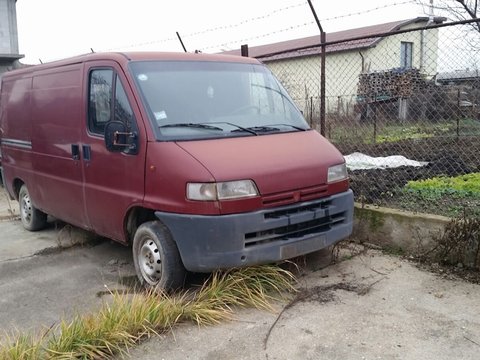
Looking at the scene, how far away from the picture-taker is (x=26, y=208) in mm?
6871

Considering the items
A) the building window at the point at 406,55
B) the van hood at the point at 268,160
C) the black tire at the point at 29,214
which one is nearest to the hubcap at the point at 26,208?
the black tire at the point at 29,214

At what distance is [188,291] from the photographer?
4.35 metres

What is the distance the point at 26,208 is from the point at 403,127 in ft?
30.5

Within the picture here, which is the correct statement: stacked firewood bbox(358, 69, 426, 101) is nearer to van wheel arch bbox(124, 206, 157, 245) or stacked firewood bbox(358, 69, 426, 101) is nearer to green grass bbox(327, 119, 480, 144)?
green grass bbox(327, 119, 480, 144)

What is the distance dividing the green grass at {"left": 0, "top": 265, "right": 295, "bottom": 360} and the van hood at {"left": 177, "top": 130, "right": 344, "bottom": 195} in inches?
32.2

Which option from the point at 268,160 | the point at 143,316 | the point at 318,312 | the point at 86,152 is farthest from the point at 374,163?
the point at 143,316

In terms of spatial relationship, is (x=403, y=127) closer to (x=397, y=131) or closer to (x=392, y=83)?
(x=397, y=131)

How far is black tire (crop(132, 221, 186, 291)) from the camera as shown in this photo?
411cm

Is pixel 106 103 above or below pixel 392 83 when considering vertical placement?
below

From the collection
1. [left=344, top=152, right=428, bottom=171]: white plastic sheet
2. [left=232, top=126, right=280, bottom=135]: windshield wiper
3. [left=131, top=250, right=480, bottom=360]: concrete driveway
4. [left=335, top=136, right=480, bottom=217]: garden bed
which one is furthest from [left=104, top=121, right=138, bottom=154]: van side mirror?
[left=344, top=152, right=428, bottom=171]: white plastic sheet

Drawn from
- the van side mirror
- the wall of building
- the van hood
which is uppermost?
the wall of building

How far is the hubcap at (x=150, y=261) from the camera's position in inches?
167

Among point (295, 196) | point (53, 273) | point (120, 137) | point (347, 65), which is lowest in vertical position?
point (53, 273)

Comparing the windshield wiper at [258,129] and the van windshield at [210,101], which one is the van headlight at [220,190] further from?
the windshield wiper at [258,129]
